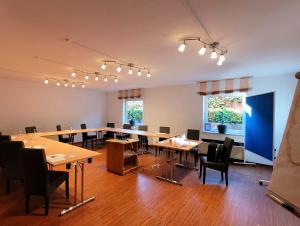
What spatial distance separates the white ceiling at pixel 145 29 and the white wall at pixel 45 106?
123 inches

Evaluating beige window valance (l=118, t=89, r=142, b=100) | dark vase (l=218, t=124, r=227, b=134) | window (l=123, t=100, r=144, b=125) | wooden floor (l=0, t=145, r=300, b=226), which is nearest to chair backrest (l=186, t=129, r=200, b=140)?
dark vase (l=218, t=124, r=227, b=134)

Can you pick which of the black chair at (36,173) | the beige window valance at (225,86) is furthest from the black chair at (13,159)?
the beige window valance at (225,86)

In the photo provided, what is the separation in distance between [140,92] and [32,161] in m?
5.61

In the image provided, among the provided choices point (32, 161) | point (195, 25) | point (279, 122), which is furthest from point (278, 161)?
point (279, 122)

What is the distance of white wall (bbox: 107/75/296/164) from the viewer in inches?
184

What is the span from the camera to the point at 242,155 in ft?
17.1

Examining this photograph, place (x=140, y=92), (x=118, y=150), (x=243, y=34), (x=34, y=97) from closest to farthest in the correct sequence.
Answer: (x=243, y=34) < (x=118, y=150) < (x=34, y=97) < (x=140, y=92)

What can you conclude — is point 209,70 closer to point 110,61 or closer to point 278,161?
Result: point 110,61

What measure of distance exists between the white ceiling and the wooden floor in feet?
8.36

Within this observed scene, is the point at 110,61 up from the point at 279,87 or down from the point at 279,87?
up

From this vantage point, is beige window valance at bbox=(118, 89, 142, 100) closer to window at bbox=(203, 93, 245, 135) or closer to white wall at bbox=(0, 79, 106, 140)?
white wall at bbox=(0, 79, 106, 140)

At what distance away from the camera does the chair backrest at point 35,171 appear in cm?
234

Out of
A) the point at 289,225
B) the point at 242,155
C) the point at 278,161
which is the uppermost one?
the point at 278,161

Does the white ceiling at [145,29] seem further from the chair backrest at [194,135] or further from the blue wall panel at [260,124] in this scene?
the chair backrest at [194,135]
